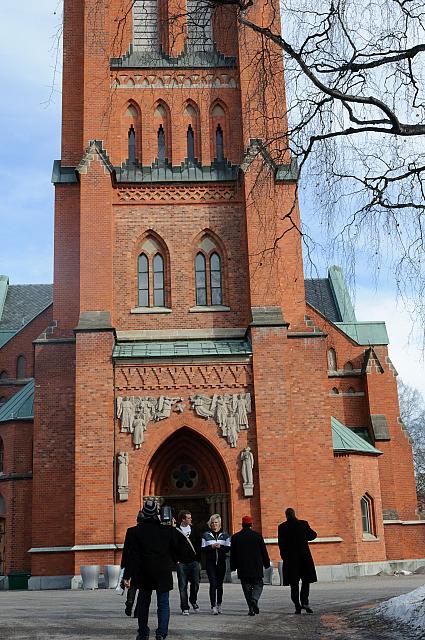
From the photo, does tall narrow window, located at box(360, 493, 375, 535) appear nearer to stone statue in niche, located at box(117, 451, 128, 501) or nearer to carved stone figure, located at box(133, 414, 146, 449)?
carved stone figure, located at box(133, 414, 146, 449)

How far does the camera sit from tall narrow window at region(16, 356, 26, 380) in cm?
3544

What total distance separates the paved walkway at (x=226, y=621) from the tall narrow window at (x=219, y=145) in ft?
48.3

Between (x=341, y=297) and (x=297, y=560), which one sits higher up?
(x=341, y=297)

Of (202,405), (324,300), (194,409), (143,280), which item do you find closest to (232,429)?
(202,405)

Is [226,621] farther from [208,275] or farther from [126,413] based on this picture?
[208,275]

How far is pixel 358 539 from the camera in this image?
26.7m

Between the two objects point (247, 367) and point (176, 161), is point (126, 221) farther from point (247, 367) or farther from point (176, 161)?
point (247, 367)

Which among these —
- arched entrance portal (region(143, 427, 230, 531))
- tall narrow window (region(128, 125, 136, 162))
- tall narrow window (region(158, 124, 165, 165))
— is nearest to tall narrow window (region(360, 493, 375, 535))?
arched entrance portal (region(143, 427, 230, 531))

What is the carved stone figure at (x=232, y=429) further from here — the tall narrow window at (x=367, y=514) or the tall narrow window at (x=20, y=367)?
the tall narrow window at (x=20, y=367)

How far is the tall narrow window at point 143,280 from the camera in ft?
84.7

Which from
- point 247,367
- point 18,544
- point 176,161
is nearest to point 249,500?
point 247,367

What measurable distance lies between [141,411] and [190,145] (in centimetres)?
896

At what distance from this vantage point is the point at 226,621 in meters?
11.9

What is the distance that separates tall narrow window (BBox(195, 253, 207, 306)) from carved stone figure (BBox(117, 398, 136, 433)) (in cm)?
405
